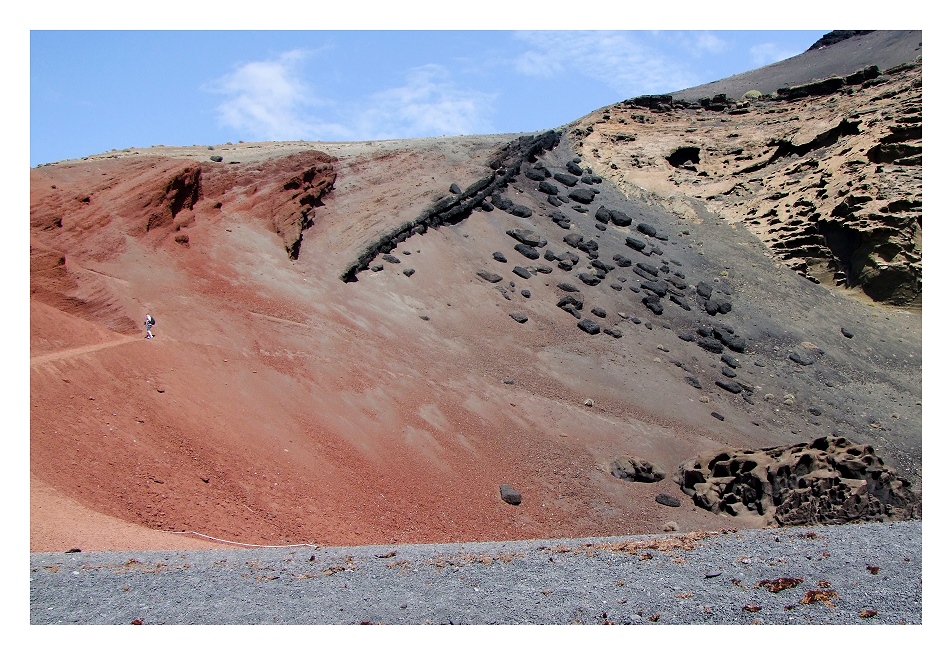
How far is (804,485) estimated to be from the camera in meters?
15.0

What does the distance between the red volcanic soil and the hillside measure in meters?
0.07

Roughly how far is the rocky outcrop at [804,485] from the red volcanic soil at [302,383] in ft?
2.13

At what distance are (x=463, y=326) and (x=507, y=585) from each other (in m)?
14.4

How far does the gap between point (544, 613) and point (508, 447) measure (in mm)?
9743

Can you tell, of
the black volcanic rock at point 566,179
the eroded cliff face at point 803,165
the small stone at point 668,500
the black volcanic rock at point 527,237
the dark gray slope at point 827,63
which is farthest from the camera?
the dark gray slope at point 827,63

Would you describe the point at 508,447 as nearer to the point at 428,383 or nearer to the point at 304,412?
the point at 428,383

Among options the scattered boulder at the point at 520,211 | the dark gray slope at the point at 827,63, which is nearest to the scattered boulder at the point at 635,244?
the scattered boulder at the point at 520,211

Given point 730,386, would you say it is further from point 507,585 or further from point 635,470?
point 507,585

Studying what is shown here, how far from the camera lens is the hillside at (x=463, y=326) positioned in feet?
41.4

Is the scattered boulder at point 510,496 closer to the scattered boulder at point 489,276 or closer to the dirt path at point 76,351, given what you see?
the dirt path at point 76,351

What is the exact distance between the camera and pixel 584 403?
20.1 meters

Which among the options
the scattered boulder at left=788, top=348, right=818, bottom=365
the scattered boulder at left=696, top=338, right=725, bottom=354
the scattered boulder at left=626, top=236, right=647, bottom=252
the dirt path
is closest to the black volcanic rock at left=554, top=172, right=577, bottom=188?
the scattered boulder at left=626, top=236, right=647, bottom=252

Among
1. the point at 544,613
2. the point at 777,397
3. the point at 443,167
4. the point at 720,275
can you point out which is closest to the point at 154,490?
the point at 544,613

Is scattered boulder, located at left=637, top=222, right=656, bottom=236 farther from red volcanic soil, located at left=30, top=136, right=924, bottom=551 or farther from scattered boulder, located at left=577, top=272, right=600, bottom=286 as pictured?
red volcanic soil, located at left=30, top=136, right=924, bottom=551
